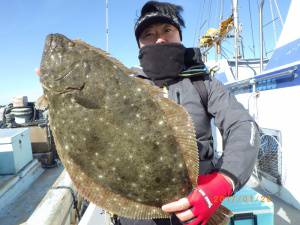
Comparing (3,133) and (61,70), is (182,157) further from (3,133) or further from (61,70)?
(3,133)

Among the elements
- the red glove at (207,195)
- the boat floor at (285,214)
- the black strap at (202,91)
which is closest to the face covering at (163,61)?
the black strap at (202,91)

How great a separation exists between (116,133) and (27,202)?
5436mm

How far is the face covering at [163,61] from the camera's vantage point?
1989mm

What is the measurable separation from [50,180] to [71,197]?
158 inches

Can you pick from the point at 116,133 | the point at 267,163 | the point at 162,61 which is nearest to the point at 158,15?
the point at 162,61

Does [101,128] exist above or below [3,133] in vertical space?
above

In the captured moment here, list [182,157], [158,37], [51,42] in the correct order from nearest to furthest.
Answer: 1. [182,157]
2. [51,42]
3. [158,37]

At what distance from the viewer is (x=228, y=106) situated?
5.97 feet

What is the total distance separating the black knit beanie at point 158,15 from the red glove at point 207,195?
1.05 m

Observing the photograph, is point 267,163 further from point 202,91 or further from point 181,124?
point 181,124

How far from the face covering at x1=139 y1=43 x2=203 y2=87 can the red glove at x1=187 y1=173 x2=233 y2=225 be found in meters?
0.73

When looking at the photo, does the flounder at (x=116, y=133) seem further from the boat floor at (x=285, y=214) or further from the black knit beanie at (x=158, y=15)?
the boat floor at (x=285, y=214)

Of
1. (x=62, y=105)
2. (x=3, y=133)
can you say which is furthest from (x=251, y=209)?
(x=3, y=133)

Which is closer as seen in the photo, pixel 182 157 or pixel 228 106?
pixel 182 157
